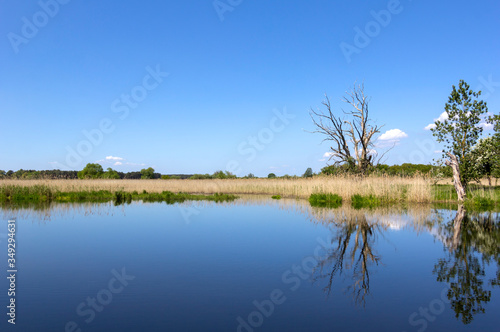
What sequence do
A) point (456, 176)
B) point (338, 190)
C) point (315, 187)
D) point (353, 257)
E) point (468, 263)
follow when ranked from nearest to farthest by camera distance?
point (468, 263) < point (353, 257) < point (456, 176) < point (338, 190) < point (315, 187)

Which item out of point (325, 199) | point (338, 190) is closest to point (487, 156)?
point (338, 190)

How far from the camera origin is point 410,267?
6.67 metres

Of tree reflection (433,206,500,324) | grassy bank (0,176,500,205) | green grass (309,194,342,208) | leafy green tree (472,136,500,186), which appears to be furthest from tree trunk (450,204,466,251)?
leafy green tree (472,136,500,186)

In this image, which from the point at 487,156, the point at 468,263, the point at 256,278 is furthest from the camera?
the point at 487,156

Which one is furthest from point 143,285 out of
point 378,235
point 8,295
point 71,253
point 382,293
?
point 378,235

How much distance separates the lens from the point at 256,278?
232 inches

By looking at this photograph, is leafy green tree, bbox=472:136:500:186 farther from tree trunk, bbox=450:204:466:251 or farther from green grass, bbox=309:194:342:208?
green grass, bbox=309:194:342:208

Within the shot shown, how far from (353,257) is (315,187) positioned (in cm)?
1535

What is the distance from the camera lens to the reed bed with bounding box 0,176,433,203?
19.8m

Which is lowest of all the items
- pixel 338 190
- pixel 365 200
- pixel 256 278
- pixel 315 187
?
pixel 256 278

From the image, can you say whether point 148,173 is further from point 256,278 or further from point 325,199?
point 256,278

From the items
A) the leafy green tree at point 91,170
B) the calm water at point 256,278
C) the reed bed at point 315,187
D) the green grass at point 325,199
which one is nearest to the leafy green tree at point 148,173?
the leafy green tree at point 91,170

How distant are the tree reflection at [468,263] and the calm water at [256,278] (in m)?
0.03

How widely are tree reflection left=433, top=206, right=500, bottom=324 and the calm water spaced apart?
0.09 feet
